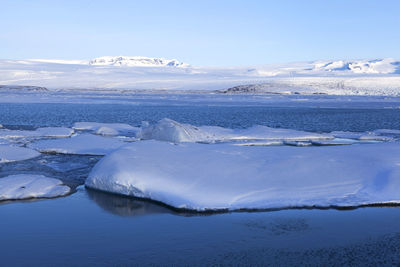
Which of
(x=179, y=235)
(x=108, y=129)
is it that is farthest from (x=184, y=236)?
(x=108, y=129)

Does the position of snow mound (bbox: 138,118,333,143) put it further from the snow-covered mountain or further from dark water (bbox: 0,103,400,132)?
the snow-covered mountain

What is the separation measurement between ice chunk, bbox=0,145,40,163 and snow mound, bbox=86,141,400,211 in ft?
10.3

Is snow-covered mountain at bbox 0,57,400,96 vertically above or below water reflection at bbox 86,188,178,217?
above

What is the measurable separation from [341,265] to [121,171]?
4.23 meters

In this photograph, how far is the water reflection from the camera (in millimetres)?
7105

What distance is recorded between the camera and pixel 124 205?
293 inches

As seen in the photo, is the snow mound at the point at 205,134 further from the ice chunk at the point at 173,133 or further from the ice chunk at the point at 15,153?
the ice chunk at the point at 15,153

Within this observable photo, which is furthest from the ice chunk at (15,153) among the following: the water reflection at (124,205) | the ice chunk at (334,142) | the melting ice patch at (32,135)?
the ice chunk at (334,142)

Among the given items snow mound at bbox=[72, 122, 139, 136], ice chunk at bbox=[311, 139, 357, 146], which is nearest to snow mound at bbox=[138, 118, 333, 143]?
ice chunk at bbox=[311, 139, 357, 146]

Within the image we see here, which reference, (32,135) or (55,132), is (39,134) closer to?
(32,135)

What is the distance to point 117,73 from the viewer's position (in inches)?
4439

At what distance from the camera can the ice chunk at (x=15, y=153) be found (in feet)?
35.1

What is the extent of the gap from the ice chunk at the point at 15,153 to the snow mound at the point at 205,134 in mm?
3507

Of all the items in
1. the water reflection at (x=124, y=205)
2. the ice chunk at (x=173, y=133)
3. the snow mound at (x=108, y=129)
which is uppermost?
the ice chunk at (x=173, y=133)
